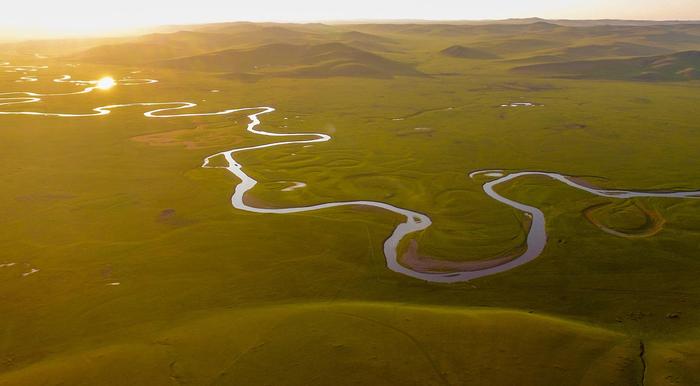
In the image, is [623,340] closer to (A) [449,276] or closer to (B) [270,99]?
(A) [449,276]

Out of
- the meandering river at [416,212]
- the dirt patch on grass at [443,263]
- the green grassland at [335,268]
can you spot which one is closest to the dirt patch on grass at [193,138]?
the green grassland at [335,268]

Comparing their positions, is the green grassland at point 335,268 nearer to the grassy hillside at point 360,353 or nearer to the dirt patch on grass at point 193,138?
the grassy hillside at point 360,353

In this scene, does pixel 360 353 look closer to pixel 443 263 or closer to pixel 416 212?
Answer: pixel 443 263

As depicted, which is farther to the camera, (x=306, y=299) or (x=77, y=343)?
(x=306, y=299)

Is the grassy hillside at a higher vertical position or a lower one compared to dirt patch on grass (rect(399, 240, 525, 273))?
higher

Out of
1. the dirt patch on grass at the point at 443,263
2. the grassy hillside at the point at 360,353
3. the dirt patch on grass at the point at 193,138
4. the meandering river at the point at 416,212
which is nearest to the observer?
the grassy hillside at the point at 360,353

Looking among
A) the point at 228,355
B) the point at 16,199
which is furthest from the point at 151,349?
the point at 16,199

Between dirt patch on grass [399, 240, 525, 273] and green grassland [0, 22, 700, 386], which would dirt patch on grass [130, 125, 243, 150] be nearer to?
green grassland [0, 22, 700, 386]

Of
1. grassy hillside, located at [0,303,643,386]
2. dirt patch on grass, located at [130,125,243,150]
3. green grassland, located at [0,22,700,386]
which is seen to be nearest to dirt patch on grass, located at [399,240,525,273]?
green grassland, located at [0,22,700,386]

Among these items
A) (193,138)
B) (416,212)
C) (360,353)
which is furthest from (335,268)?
(193,138)
